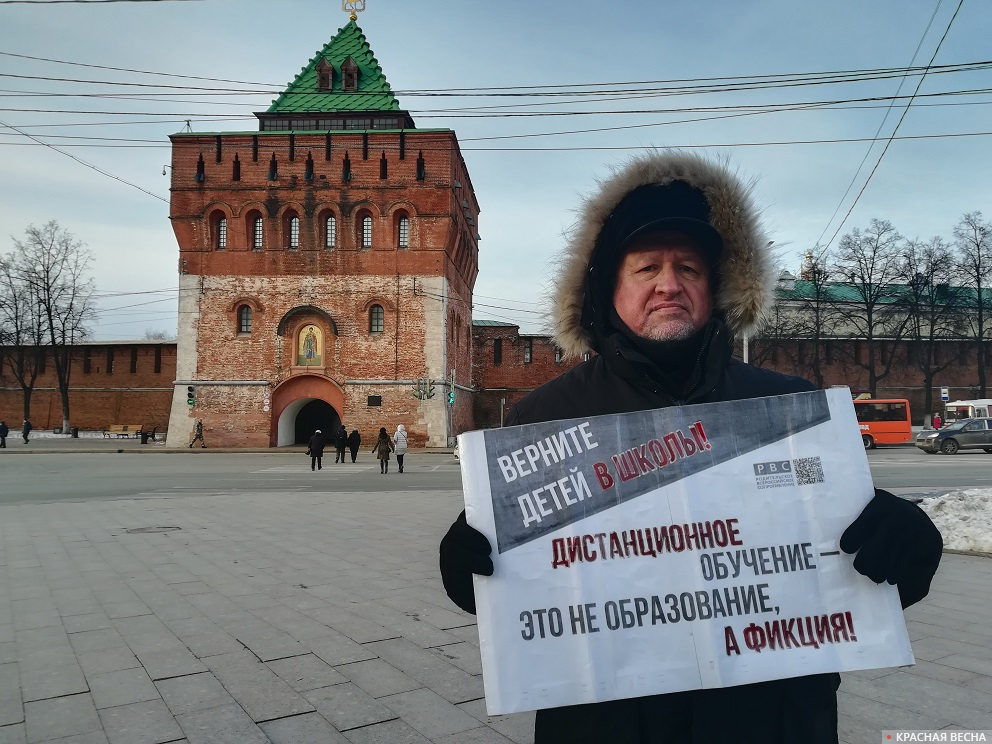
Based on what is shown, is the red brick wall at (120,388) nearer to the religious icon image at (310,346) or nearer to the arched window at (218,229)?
the arched window at (218,229)

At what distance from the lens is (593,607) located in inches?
73.0

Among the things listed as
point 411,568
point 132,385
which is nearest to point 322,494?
point 411,568

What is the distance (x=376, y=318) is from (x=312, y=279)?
3791mm

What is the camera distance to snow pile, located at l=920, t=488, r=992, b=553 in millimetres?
8133

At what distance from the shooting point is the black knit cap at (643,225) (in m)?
2.22

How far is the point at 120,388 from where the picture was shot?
→ 154ft

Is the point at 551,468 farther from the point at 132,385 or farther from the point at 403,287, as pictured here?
the point at 132,385

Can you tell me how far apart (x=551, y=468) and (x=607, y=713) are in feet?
2.15

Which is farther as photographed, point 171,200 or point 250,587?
point 171,200

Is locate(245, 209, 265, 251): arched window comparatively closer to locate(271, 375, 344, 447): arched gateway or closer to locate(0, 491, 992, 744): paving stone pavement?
locate(271, 375, 344, 447): arched gateway

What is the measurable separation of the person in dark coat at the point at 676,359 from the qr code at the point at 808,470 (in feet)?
0.47

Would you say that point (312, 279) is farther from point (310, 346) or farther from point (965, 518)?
point (965, 518)

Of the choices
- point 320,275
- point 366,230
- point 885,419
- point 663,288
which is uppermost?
point 366,230

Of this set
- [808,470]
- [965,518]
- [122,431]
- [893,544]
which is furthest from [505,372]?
[893,544]
